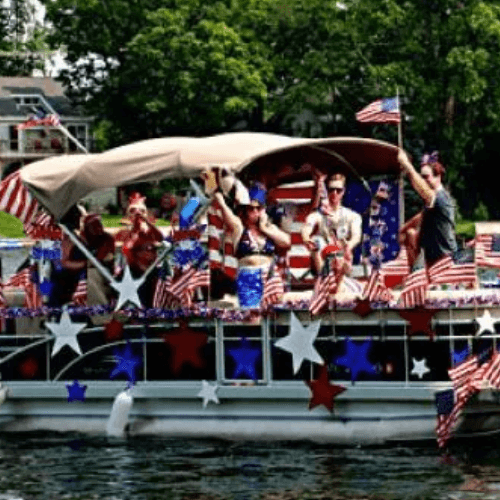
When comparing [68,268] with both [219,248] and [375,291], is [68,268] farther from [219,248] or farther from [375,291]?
[375,291]

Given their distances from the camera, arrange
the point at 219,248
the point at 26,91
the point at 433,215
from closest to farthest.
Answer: the point at 433,215, the point at 219,248, the point at 26,91

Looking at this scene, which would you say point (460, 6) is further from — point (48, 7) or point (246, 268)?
point (246, 268)

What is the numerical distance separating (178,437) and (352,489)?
3.27m

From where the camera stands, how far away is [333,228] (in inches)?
897

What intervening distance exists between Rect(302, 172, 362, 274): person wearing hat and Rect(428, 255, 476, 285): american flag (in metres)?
0.99

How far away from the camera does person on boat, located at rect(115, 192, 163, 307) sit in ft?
75.2

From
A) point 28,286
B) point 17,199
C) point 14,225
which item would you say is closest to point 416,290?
point 28,286

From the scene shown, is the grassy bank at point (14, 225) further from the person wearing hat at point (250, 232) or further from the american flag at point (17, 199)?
the person wearing hat at point (250, 232)

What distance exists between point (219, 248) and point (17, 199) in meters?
2.57


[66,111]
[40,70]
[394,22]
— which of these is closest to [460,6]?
[394,22]

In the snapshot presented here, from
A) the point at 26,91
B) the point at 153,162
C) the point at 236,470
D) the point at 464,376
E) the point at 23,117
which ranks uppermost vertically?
the point at 26,91

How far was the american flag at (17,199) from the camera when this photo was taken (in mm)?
23859

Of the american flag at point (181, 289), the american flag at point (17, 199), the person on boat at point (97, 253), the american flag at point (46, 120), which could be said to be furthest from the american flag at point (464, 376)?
the american flag at point (46, 120)

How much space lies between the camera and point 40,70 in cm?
11888
